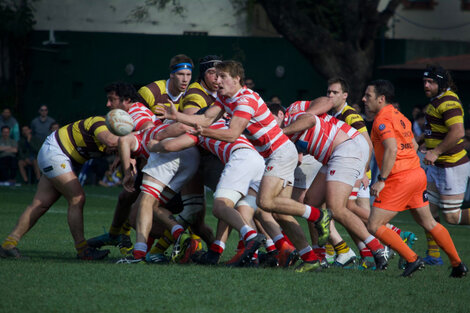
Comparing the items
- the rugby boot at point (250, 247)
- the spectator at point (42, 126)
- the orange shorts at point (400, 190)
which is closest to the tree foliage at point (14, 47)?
the spectator at point (42, 126)

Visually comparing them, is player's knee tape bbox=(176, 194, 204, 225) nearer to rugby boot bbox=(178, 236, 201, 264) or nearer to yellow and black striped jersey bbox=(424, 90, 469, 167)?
rugby boot bbox=(178, 236, 201, 264)

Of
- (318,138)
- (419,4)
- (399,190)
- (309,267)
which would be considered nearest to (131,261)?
(309,267)

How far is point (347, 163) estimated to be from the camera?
8.42 metres

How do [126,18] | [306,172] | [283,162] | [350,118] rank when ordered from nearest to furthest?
[283,162] < [306,172] < [350,118] < [126,18]

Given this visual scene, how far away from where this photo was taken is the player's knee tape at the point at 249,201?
8383 mm

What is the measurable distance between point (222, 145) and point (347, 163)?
1349 millimetres

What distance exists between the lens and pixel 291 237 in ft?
27.3

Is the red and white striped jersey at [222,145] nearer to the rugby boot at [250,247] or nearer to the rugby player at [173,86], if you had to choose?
the rugby boot at [250,247]

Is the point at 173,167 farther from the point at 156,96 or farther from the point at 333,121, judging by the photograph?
the point at 333,121

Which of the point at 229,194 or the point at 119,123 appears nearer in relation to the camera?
the point at 119,123

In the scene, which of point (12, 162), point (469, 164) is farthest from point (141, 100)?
point (12, 162)

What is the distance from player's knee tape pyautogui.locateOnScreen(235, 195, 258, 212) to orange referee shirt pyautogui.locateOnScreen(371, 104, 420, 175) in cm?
139

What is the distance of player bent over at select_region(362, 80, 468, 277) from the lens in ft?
25.5

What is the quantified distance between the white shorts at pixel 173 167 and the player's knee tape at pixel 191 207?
496 mm
